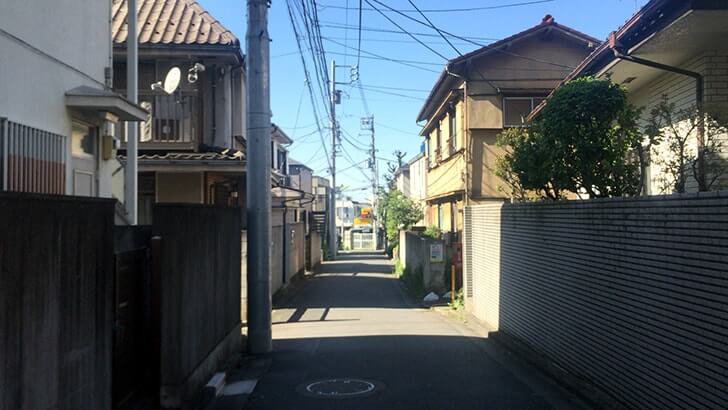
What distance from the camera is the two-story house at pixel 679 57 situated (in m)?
6.99

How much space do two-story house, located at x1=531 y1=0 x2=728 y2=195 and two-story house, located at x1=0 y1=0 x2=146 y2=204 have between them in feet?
23.4

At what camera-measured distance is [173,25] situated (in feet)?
51.1

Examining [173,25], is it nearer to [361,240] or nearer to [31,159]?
[31,159]

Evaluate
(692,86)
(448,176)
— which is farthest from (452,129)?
(692,86)

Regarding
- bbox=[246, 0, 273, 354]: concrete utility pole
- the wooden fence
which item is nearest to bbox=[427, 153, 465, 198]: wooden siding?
bbox=[246, 0, 273, 354]: concrete utility pole

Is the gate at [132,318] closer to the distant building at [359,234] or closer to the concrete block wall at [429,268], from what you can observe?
the concrete block wall at [429,268]

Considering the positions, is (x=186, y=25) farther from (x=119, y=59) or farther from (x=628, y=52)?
(x=628, y=52)

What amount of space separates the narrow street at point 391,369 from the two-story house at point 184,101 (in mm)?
4121

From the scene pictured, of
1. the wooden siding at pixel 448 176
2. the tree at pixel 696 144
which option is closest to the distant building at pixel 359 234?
the wooden siding at pixel 448 176

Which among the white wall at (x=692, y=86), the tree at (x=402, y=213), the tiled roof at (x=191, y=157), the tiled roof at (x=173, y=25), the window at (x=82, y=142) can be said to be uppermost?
the tiled roof at (x=173, y=25)

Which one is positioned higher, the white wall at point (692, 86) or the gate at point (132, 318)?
the white wall at point (692, 86)

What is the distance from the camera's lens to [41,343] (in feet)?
11.0

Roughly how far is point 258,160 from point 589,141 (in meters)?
5.15

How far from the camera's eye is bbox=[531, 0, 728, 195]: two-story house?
22.9ft
